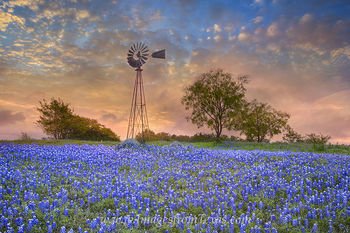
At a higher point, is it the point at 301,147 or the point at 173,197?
the point at 301,147

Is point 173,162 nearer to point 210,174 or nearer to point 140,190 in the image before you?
point 210,174

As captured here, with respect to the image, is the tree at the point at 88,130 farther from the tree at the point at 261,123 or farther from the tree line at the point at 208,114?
the tree at the point at 261,123

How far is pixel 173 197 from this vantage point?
30.1ft

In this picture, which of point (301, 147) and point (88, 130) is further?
point (88, 130)

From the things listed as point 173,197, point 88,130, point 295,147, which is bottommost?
point 173,197

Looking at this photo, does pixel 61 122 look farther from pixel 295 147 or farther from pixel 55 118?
pixel 295 147

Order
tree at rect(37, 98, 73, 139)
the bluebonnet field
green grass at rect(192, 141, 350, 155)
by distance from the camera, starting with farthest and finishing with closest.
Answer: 1. tree at rect(37, 98, 73, 139)
2. green grass at rect(192, 141, 350, 155)
3. the bluebonnet field

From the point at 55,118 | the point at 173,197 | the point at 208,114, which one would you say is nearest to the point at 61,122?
the point at 55,118

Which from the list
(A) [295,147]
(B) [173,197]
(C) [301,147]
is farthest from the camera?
(A) [295,147]

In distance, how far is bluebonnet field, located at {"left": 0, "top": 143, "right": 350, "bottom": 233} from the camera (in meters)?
7.35

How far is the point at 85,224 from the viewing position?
7.37 m

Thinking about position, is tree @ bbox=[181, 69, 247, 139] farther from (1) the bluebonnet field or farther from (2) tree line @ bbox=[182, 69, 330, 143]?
(1) the bluebonnet field

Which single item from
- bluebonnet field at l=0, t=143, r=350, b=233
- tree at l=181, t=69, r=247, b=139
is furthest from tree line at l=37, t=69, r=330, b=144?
bluebonnet field at l=0, t=143, r=350, b=233

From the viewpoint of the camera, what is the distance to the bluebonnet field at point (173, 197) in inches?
289
